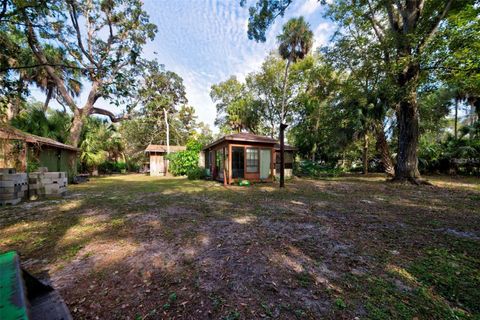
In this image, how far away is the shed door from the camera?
12.4 meters

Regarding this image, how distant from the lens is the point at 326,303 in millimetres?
1894

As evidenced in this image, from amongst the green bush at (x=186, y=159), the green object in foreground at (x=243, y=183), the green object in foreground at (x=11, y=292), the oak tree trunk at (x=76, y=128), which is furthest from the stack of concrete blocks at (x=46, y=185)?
the green bush at (x=186, y=159)

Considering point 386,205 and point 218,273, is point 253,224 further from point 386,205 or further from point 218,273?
point 386,205

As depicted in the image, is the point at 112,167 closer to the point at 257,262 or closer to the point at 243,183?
the point at 243,183

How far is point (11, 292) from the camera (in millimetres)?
1176

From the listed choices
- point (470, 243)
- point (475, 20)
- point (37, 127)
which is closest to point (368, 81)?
point (475, 20)

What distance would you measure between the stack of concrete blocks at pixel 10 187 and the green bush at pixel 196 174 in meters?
9.10

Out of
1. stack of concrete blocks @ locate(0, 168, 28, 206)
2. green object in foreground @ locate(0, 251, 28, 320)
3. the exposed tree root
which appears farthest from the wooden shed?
the exposed tree root

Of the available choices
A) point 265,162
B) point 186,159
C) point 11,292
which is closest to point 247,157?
point 265,162

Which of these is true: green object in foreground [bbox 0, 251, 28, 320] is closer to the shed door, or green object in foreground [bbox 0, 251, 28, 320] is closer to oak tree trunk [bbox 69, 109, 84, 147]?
the shed door

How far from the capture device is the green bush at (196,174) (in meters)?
14.8

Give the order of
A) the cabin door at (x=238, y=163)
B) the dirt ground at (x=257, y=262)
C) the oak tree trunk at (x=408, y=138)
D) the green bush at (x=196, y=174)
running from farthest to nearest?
the green bush at (x=196, y=174) → the cabin door at (x=238, y=163) → the oak tree trunk at (x=408, y=138) → the dirt ground at (x=257, y=262)

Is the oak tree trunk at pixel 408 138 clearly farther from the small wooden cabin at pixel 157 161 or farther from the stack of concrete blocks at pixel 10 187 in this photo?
the small wooden cabin at pixel 157 161

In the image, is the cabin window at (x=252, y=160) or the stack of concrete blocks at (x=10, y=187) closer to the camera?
the stack of concrete blocks at (x=10, y=187)
